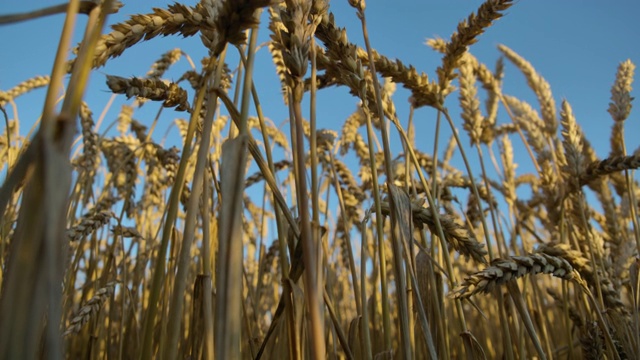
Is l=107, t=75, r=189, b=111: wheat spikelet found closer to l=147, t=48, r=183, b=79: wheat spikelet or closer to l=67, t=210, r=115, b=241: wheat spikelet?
l=67, t=210, r=115, b=241: wheat spikelet

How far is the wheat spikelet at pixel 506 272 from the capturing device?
2.78ft

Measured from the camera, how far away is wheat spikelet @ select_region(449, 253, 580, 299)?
847mm

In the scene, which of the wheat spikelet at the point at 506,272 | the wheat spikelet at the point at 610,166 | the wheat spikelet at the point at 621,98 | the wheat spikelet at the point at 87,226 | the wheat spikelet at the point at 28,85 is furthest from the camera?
the wheat spikelet at the point at 28,85

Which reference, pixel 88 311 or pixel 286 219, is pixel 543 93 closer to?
pixel 286 219

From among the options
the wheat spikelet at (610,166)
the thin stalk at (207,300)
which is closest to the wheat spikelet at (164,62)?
the thin stalk at (207,300)

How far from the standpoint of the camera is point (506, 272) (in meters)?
0.88

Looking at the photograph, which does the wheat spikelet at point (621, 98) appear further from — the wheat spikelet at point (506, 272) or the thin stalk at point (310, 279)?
the thin stalk at point (310, 279)

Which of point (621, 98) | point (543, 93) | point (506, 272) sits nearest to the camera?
point (506, 272)

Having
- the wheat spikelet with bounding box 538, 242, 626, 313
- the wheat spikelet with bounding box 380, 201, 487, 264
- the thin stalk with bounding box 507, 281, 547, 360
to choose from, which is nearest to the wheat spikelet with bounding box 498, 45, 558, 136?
the wheat spikelet with bounding box 538, 242, 626, 313

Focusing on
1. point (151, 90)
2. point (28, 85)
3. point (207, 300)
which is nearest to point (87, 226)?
point (151, 90)

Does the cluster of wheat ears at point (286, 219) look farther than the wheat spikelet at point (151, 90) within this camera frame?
No

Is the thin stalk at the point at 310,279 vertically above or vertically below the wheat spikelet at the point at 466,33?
below

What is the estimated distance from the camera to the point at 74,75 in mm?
417

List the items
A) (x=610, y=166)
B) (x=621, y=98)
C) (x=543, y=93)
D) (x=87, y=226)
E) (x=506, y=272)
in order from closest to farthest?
(x=506, y=272) → (x=87, y=226) → (x=610, y=166) → (x=621, y=98) → (x=543, y=93)
